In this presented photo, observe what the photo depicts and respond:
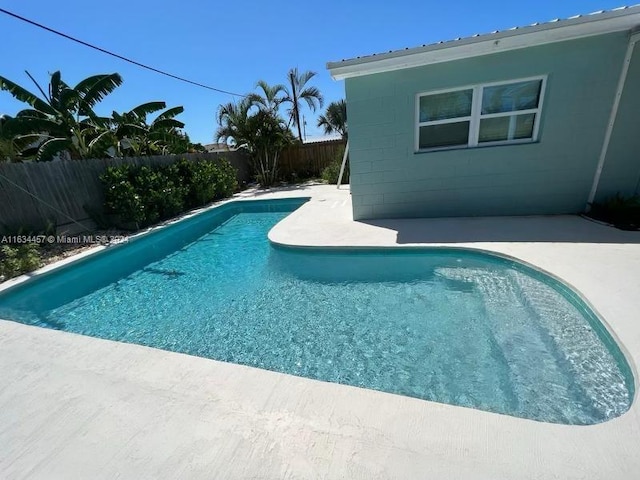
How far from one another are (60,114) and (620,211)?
14616 millimetres

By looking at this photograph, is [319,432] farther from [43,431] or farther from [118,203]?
[118,203]

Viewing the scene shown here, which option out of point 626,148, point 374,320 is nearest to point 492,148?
point 626,148

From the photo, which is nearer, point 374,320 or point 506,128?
point 374,320

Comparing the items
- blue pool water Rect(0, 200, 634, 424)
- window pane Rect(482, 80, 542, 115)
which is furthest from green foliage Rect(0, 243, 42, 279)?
window pane Rect(482, 80, 542, 115)

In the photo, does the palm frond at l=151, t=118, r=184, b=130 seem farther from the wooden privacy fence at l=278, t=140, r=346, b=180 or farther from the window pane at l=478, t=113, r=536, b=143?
the window pane at l=478, t=113, r=536, b=143

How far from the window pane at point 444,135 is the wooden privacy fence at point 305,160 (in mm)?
10321

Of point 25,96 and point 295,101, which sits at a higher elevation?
point 295,101

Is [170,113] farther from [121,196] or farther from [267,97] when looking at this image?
[267,97]

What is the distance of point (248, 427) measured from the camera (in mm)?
2113

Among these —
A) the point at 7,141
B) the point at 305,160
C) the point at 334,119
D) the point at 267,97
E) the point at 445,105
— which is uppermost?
the point at 267,97

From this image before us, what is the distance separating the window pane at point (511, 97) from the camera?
19.1 ft

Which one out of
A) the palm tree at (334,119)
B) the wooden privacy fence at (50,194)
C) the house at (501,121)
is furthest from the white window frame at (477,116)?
the palm tree at (334,119)

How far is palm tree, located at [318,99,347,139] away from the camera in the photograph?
22884mm

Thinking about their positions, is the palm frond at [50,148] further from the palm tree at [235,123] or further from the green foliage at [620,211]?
the green foliage at [620,211]
